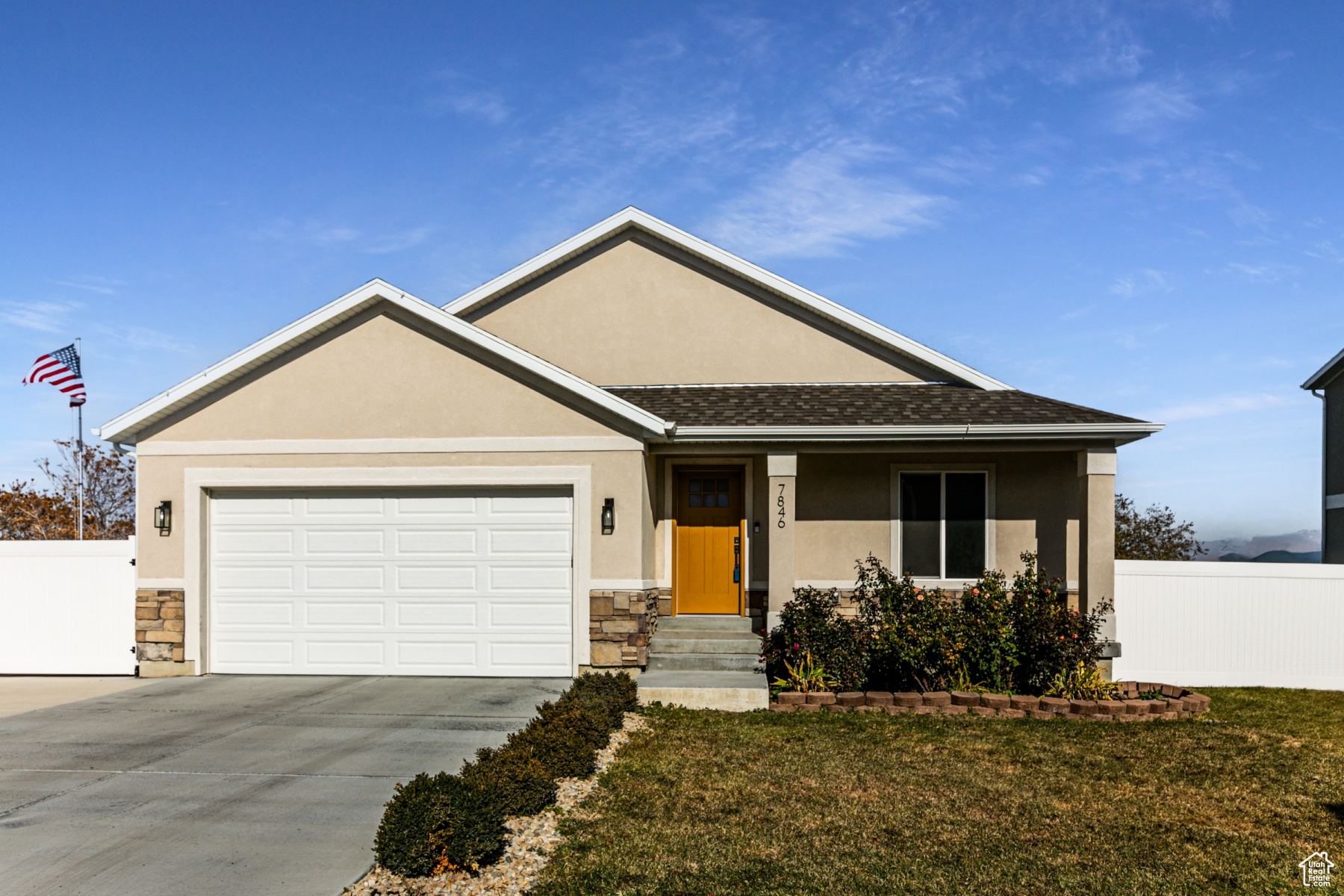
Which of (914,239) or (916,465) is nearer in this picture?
(916,465)

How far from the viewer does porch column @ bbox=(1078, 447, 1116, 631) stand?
1152 cm

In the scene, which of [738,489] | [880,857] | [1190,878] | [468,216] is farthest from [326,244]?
[1190,878]

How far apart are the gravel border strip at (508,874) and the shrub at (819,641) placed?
4.76 metres

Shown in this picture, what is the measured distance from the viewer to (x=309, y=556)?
38.9ft

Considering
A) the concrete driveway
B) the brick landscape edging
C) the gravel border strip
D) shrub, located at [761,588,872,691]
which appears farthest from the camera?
shrub, located at [761,588,872,691]

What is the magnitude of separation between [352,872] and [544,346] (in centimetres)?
1002

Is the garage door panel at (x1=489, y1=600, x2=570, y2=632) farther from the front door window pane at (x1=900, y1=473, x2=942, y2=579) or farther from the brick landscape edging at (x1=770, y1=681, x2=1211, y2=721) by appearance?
the front door window pane at (x1=900, y1=473, x2=942, y2=579)

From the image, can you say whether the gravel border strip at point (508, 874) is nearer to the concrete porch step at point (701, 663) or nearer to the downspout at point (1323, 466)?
the concrete porch step at point (701, 663)

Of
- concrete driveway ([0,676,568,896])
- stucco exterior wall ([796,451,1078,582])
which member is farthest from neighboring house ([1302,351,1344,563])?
concrete driveway ([0,676,568,896])

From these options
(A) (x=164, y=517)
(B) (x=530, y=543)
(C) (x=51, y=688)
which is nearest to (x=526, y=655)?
(B) (x=530, y=543)

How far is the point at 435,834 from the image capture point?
5.14 meters

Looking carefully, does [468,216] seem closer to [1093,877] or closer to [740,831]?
[740,831]

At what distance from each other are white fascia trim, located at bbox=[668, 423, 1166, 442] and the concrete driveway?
147 inches

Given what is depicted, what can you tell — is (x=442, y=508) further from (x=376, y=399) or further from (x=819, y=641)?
(x=819, y=641)
